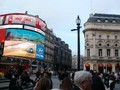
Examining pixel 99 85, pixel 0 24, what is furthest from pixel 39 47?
pixel 99 85

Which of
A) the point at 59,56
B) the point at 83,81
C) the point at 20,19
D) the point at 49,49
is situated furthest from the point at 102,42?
the point at 83,81

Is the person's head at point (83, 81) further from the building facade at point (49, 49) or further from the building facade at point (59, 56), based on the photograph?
the building facade at point (59, 56)

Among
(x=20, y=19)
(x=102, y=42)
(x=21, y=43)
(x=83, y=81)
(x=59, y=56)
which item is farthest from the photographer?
(x=59, y=56)

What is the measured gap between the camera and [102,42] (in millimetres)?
107875

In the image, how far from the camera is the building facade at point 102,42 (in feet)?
347

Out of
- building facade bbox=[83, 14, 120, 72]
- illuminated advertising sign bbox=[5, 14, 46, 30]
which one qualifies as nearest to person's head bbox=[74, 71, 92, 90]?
illuminated advertising sign bbox=[5, 14, 46, 30]

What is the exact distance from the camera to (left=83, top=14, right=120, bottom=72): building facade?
4168 inches

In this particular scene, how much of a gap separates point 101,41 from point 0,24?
6947 cm

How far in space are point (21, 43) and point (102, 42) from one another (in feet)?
225

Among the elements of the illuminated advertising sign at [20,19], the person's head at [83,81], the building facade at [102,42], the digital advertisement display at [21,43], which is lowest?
A: the person's head at [83,81]

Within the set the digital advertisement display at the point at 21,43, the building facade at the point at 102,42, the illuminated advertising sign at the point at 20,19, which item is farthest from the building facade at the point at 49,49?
the illuminated advertising sign at the point at 20,19

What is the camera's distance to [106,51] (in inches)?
4232

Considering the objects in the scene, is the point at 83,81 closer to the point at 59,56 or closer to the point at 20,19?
the point at 20,19

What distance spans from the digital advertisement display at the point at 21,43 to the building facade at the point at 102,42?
63.5 m
